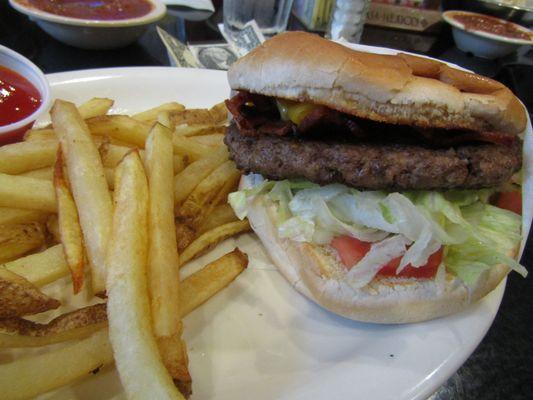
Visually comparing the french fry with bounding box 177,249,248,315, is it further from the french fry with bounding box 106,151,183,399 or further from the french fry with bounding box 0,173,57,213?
the french fry with bounding box 0,173,57,213

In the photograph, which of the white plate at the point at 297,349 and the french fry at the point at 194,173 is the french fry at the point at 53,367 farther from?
the french fry at the point at 194,173

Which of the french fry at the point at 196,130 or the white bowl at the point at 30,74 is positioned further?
the french fry at the point at 196,130

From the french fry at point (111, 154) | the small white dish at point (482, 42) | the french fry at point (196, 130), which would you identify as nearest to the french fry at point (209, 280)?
the french fry at point (111, 154)

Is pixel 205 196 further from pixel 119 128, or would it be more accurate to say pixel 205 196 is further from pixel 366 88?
pixel 366 88

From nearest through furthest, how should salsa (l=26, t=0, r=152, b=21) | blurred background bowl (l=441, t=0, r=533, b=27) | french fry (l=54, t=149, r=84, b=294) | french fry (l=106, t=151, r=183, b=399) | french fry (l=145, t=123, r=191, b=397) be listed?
french fry (l=106, t=151, r=183, b=399), french fry (l=145, t=123, r=191, b=397), french fry (l=54, t=149, r=84, b=294), salsa (l=26, t=0, r=152, b=21), blurred background bowl (l=441, t=0, r=533, b=27)

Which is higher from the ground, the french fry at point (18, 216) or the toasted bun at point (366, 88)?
the toasted bun at point (366, 88)

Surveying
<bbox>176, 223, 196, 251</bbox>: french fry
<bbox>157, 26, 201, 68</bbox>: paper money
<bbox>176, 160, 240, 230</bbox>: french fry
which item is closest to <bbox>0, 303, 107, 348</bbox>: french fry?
<bbox>176, 223, 196, 251</bbox>: french fry
